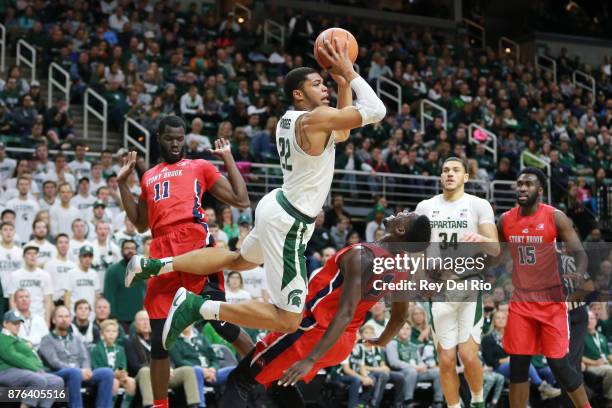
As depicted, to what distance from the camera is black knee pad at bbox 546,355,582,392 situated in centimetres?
775

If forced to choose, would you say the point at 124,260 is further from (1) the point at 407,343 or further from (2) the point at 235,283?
(1) the point at 407,343

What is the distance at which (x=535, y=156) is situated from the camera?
1934 cm

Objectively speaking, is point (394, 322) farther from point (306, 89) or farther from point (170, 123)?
point (170, 123)

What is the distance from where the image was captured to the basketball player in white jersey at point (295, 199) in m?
6.42

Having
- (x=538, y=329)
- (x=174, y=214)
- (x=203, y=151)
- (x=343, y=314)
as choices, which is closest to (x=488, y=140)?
(x=203, y=151)

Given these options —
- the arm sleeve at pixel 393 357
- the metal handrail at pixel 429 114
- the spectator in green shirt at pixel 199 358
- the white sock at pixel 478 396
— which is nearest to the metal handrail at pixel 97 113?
the spectator in green shirt at pixel 199 358

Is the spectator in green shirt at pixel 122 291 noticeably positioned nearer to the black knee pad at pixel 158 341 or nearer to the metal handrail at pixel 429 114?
the black knee pad at pixel 158 341

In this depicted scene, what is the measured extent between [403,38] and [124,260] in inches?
577

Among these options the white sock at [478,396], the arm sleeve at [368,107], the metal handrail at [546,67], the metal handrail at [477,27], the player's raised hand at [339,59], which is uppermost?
the metal handrail at [477,27]

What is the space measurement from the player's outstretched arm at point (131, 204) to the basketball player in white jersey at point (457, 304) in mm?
2299

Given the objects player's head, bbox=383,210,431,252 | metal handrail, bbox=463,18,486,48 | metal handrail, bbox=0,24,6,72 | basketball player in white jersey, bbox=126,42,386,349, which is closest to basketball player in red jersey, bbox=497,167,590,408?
player's head, bbox=383,210,431,252

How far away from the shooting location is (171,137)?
739cm

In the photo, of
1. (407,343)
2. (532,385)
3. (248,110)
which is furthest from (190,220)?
(248,110)

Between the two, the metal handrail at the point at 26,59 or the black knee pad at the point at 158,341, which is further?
the metal handrail at the point at 26,59
